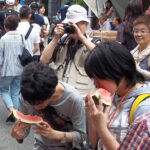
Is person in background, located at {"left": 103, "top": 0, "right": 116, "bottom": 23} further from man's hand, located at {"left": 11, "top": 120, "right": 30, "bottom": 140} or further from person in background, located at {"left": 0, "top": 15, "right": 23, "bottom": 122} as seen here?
man's hand, located at {"left": 11, "top": 120, "right": 30, "bottom": 140}

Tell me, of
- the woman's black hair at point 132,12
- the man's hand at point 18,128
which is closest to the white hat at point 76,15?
the woman's black hair at point 132,12

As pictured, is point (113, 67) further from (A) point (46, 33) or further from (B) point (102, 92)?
(A) point (46, 33)

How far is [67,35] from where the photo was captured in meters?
3.49

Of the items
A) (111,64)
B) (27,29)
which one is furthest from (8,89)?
(111,64)

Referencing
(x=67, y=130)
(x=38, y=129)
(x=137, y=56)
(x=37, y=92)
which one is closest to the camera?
(x=37, y=92)

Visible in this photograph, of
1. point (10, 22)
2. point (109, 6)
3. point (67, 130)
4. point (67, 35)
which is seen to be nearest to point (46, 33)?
point (109, 6)

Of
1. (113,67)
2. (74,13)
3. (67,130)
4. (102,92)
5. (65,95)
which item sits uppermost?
(74,13)

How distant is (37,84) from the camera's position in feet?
6.72

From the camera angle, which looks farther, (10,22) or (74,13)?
(10,22)

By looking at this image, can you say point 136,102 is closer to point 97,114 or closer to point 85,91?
point 97,114

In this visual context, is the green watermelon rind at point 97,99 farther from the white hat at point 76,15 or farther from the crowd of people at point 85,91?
the white hat at point 76,15

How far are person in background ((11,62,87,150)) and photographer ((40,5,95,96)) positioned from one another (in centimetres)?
85

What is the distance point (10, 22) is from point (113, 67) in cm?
380

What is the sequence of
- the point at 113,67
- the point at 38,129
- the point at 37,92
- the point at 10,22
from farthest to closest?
the point at 10,22 → the point at 38,129 → the point at 37,92 → the point at 113,67
